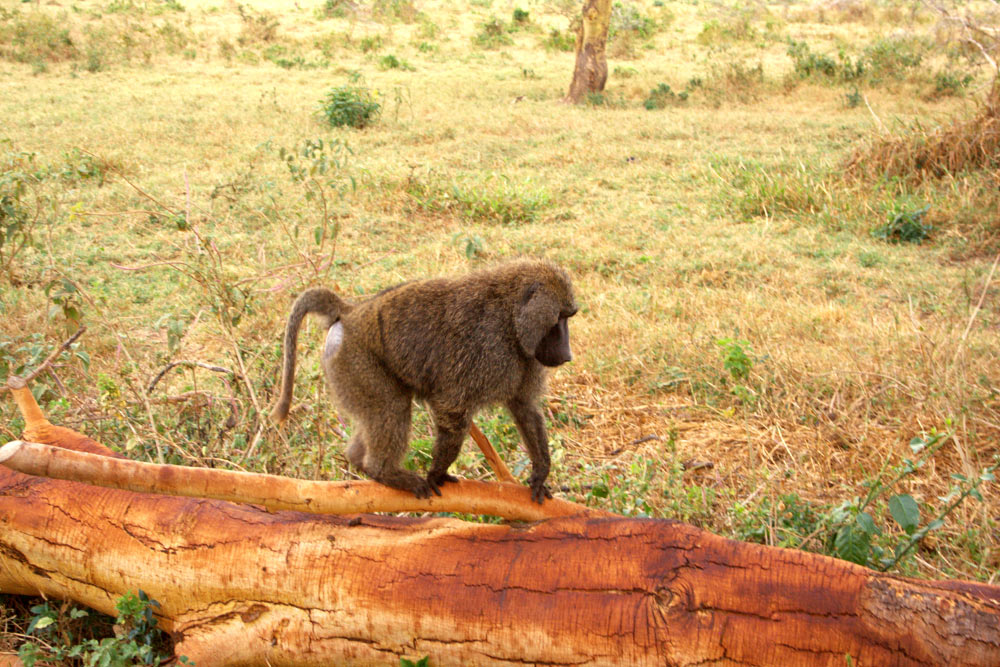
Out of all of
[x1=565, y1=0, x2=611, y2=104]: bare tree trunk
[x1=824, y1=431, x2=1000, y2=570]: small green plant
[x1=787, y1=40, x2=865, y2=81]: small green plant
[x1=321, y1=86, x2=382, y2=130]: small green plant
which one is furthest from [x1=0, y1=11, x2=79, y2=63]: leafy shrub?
[x1=824, y1=431, x2=1000, y2=570]: small green plant

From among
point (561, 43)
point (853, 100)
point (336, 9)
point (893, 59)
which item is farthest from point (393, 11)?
point (853, 100)

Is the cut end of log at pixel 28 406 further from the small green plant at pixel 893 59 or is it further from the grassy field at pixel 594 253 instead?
the small green plant at pixel 893 59

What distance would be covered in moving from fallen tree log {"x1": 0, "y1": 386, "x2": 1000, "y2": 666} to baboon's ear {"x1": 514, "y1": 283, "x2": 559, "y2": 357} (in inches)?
25.3

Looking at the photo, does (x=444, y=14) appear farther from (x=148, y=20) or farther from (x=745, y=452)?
(x=745, y=452)

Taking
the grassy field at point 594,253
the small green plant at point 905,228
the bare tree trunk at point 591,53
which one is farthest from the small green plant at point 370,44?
the small green plant at point 905,228

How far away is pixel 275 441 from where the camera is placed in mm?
3957

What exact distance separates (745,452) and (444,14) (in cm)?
2052

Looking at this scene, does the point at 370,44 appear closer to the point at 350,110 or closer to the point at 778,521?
the point at 350,110

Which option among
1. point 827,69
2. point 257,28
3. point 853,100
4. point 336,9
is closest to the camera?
point 853,100

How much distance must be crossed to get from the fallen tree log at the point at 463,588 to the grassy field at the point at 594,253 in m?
0.55

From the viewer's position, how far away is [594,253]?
7184mm

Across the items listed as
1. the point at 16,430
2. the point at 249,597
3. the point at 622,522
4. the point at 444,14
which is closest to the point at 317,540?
the point at 249,597

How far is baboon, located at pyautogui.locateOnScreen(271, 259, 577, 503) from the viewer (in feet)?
10.6

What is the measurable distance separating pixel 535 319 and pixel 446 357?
0.38 m
